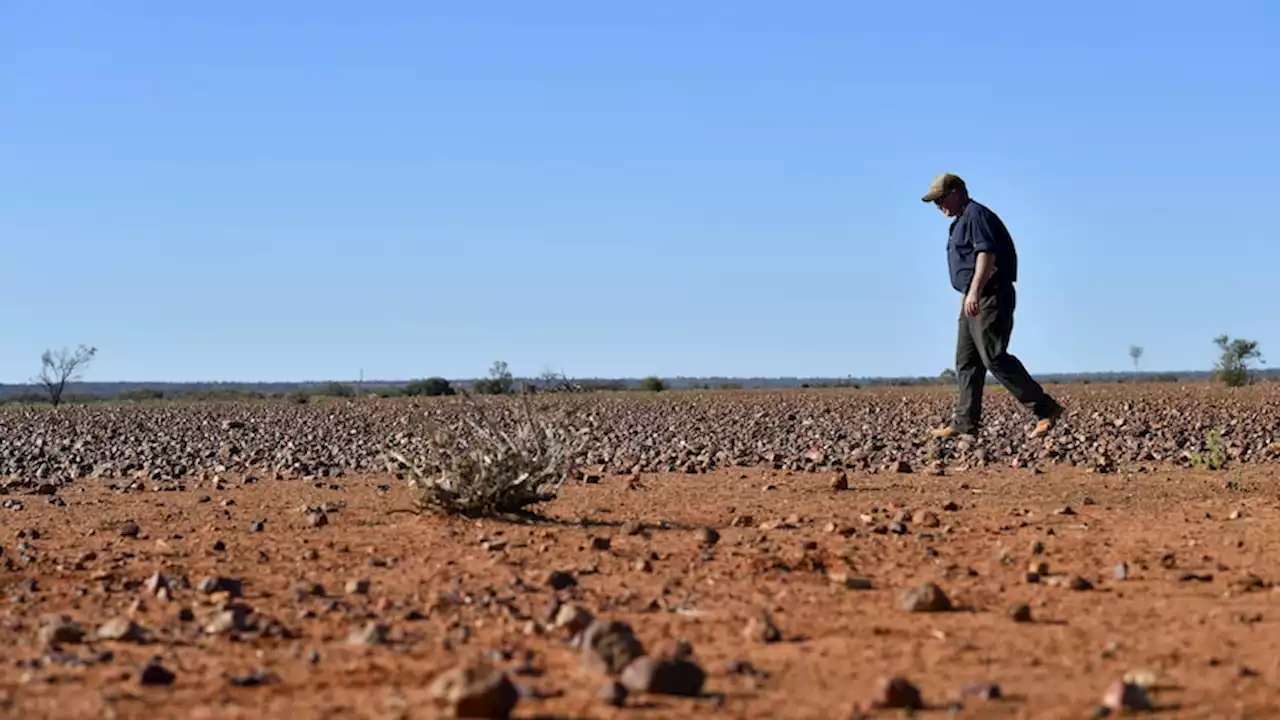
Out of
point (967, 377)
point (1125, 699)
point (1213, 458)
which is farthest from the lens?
point (1213, 458)

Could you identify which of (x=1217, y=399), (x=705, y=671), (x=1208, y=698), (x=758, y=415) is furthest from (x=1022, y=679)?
(x=1217, y=399)

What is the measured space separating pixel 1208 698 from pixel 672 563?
2937 millimetres

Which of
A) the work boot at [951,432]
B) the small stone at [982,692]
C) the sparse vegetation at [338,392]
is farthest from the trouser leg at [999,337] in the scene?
the sparse vegetation at [338,392]

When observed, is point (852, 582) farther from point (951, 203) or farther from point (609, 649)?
point (951, 203)

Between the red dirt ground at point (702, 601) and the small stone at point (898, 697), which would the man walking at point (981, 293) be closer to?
the red dirt ground at point (702, 601)

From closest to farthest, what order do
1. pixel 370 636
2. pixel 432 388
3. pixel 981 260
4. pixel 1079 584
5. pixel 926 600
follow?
pixel 370 636, pixel 926 600, pixel 1079 584, pixel 981 260, pixel 432 388

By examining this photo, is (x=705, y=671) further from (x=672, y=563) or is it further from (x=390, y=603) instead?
(x=672, y=563)

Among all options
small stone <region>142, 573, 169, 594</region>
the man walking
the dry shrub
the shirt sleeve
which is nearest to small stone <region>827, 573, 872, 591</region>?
small stone <region>142, 573, 169, 594</region>

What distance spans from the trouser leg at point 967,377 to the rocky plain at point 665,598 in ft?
1.51

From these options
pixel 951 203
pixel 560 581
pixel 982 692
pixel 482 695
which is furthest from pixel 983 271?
pixel 482 695

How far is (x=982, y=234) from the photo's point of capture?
435 inches

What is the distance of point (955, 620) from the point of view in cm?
549

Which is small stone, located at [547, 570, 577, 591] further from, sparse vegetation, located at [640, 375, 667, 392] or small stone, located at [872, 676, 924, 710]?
sparse vegetation, located at [640, 375, 667, 392]

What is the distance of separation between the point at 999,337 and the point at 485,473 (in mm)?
4180
